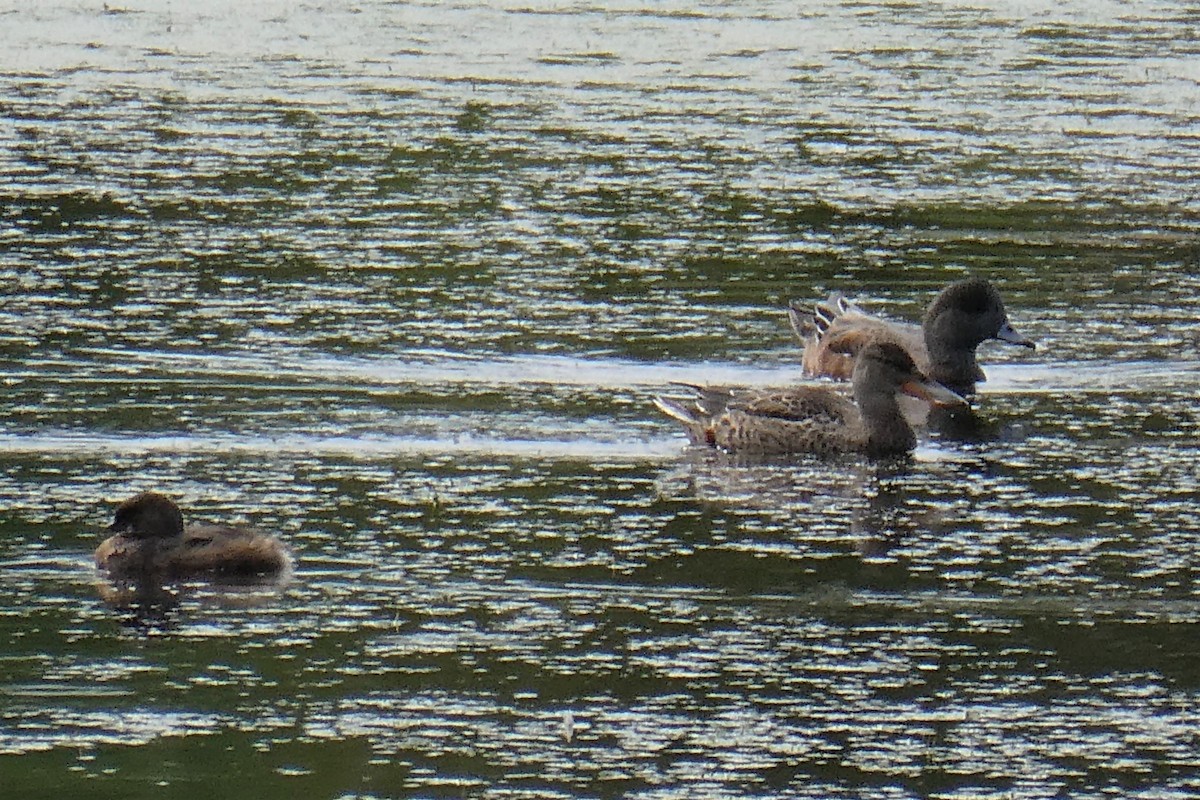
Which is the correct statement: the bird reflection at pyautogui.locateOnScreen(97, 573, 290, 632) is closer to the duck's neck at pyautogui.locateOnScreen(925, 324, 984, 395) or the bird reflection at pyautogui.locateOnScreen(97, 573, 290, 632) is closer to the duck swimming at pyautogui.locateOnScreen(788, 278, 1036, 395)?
the duck swimming at pyautogui.locateOnScreen(788, 278, 1036, 395)

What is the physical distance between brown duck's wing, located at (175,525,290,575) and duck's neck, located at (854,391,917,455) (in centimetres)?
371

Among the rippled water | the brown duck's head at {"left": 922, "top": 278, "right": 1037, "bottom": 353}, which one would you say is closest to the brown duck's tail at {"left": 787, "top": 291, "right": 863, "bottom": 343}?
the rippled water

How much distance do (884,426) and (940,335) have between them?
237 centimetres

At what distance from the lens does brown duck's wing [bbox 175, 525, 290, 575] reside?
10.4 m

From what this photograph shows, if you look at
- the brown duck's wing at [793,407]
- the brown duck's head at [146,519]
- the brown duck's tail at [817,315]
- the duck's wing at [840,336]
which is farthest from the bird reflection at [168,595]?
the brown duck's tail at [817,315]

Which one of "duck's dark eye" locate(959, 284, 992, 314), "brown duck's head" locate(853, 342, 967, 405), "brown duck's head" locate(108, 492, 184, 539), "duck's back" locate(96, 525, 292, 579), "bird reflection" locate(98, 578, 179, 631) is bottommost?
"bird reflection" locate(98, 578, 179, 631)

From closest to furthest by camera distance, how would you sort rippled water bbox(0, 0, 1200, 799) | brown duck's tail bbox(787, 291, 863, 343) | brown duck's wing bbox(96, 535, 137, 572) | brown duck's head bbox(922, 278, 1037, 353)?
rippled water bbox(0, 0, 1200, 799) → brown duck's wing bbox(96, 535, 137, 572) → brown duck's head bbox(922, 278, 1037, 353) → brown duck's tail bbox(787, 291, 863, 343)

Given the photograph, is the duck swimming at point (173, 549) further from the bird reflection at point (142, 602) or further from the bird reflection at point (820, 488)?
the bird reflection at point (820, 488)

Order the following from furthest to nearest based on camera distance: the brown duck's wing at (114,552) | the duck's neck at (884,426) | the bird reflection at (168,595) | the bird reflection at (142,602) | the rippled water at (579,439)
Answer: the duck's neck at (884,426)
the brown duck's wing at (114,552)
the bird reflection at (168,595)
the bird reflection at (142,602)
the rippled water at (579,439)

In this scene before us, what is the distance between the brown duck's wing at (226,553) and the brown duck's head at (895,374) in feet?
13.6

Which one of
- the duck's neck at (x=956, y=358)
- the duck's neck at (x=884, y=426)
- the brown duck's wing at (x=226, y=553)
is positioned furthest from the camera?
the duck's neck at (x=956, y=358)

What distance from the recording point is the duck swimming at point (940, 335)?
1564 cm

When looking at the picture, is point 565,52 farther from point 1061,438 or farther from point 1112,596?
point 1112,596

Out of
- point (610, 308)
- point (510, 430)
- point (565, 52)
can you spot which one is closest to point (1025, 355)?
point (610, 308)
